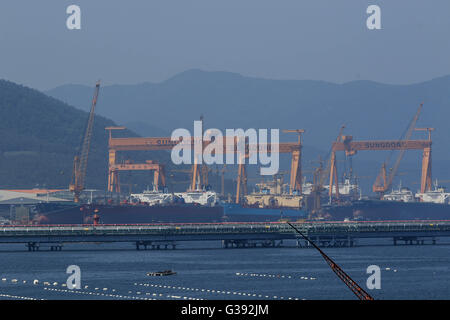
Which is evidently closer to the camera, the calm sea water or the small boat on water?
the calm sea water

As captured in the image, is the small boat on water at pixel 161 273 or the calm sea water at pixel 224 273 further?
the small boat on water at pixel 161 273

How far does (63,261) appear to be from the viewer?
4843 inches

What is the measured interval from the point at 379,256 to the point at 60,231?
47.4 meters

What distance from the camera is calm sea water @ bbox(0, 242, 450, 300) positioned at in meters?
80.0

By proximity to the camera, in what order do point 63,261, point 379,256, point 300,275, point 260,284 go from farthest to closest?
1. point 379,256
2. point 63,261
3. point 300,275
4. point 260,284

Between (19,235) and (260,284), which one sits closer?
(260,284)

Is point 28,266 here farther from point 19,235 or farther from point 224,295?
point 224,295

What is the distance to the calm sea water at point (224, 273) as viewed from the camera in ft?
262

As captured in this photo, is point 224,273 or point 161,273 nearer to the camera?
point 161,273

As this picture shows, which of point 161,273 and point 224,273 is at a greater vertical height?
point 161,273

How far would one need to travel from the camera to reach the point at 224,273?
101 metres

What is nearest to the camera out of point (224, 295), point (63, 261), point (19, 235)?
point (224, 295)
